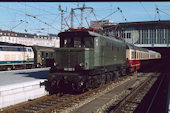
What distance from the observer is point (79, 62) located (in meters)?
11.4

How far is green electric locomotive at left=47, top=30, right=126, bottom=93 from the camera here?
1130 centimetres

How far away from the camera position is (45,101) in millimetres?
10312

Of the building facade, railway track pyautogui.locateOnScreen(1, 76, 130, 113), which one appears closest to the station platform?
railway track pyautogui.locateOnScreen(1, 76, 130, 113)

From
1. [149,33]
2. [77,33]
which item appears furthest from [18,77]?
[149,33]

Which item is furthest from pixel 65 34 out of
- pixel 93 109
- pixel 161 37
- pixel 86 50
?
pixel 161 37

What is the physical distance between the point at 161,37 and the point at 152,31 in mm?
2238

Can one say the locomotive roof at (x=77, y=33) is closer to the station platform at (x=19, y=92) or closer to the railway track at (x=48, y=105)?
the station platform at (x=19, y=92)

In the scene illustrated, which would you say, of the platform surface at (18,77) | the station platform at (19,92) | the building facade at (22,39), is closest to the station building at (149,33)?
the platform surface at (18,77)

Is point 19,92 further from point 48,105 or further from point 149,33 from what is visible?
point 149,33

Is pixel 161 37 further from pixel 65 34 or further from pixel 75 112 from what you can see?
pixel 75 112

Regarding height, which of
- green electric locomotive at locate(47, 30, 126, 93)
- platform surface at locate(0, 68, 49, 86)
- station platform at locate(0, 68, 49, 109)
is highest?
green electric locomotive at locate(47, 30, 126, 93)

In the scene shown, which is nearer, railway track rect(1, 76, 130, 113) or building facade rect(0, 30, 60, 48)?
railway track rect(1, 76, 130, 113)

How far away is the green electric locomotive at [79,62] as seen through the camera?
445 inches

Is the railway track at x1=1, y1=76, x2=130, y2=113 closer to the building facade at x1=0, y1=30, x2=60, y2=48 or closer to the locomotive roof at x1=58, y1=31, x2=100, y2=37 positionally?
the locomotive roof at x1=58, y1=31, x2=100, y2=37
